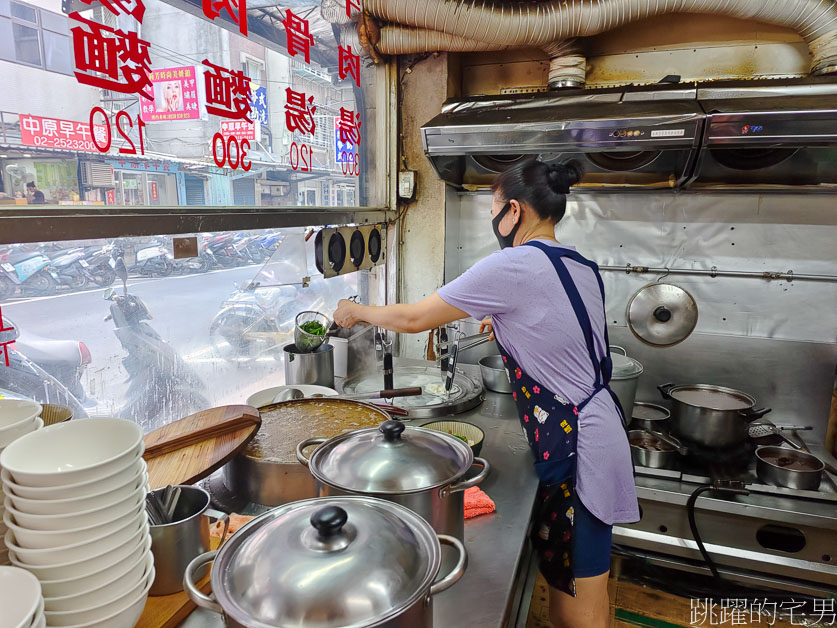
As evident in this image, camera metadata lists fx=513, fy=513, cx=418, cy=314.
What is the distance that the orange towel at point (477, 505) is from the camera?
1.40 metres

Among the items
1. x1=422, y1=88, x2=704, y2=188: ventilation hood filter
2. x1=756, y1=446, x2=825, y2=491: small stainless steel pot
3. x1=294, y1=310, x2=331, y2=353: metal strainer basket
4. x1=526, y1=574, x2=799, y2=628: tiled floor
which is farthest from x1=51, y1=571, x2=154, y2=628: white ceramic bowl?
x1=756, y1=446, x2=825, y2=491: small stainless steel pot

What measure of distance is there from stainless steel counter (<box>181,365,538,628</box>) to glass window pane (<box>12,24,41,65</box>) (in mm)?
1226

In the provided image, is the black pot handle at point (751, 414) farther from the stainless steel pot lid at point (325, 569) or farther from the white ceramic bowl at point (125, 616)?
the white ceramic bowl at point (125, 616)

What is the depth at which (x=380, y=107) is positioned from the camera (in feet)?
9.93

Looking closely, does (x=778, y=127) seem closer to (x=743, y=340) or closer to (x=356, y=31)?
(x=743, y=340)

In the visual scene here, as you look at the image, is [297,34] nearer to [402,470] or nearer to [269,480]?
[269,480]

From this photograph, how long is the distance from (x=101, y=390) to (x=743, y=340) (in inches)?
118

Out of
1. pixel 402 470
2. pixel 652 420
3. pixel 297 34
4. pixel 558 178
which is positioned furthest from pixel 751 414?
pixel 297 34

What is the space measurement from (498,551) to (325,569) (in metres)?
0.70

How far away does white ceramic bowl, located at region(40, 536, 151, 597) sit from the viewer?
2.33 feet

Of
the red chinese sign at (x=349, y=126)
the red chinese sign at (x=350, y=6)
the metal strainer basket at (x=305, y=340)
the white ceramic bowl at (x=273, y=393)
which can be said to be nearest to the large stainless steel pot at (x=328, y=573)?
the white ceramic bowl at (x=273, y=393)

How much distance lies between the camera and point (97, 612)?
74cm

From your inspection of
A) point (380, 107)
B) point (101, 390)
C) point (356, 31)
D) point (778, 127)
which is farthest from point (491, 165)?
point (101, 390)

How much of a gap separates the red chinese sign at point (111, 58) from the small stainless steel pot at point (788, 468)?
264 centimetres
